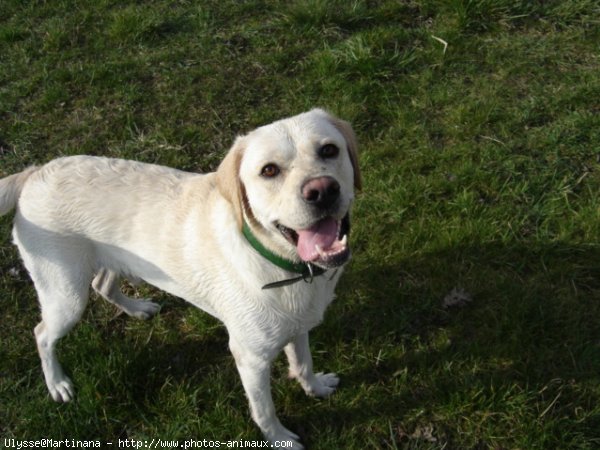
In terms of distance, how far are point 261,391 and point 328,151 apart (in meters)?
1.25

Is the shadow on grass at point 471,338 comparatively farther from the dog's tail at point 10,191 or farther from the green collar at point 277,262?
the dog's tail at point 10,191

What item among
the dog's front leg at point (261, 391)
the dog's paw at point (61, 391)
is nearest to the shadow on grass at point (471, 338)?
the dog's front leg at point (261, 391)

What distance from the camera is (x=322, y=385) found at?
328 centimetres

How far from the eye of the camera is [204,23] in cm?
555

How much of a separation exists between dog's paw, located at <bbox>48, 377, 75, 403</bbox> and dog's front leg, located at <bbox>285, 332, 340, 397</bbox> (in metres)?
1.28

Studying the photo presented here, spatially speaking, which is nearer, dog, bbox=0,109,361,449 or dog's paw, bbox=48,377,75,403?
dog, bbox=0,109,361,449

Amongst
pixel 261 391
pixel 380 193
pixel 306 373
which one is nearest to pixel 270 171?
pixel 261 391

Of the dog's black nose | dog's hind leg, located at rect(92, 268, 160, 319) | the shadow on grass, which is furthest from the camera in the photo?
dog's hind leg, located at rect(92, 268, 160, 319)

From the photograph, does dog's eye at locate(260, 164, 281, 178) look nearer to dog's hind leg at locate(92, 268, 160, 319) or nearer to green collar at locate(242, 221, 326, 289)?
green collar at locate(242, 221, 326, 289)

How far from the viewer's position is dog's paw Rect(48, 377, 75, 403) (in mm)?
3297

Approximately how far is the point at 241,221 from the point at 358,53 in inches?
117

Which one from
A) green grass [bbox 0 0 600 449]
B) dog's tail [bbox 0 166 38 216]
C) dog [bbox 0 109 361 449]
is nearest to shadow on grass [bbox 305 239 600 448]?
green grass [bbox 0 0 600 449]

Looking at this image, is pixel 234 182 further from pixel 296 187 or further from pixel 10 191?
pixel 10 191

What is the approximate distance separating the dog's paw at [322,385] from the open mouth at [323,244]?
116 centimetres
